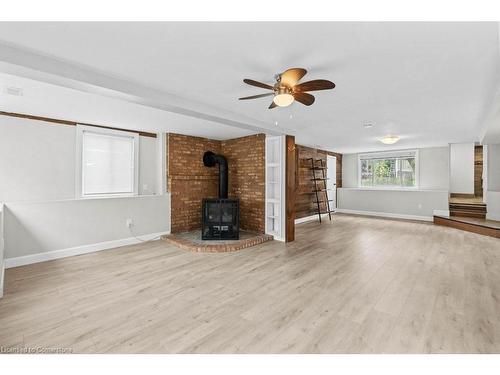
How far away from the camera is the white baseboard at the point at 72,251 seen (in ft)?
11.0

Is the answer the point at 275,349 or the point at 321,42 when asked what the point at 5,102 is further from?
the point at 275,349

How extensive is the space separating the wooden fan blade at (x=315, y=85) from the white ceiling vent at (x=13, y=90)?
120 inches

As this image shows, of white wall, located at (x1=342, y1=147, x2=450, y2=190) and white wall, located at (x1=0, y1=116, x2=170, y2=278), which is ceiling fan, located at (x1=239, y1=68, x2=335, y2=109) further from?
white wall, located at (x1=342, y1=147, x2=450, y2=190)

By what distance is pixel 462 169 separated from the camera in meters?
7.69

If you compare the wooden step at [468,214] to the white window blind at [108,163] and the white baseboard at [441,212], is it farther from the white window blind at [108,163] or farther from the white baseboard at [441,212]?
the white window blind at [108,163]

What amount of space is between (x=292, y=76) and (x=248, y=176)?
Result: 134 inches

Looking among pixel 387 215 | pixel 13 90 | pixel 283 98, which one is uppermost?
pixel 13 90

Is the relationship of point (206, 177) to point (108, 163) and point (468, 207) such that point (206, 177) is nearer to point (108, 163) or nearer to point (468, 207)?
point (108, 163)

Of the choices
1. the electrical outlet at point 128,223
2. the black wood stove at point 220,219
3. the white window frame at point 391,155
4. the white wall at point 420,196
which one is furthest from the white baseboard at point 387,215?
the electrical outlet at point 128,223

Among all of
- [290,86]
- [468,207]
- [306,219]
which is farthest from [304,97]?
[468,207]

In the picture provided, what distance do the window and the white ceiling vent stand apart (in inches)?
353

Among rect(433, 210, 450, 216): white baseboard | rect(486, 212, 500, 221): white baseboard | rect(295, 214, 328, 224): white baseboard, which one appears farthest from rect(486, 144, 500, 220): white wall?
rect(295, 214, 328, 224): white baseboard

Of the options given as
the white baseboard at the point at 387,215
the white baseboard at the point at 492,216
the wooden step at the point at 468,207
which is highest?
the wooden step at the point at 468,207

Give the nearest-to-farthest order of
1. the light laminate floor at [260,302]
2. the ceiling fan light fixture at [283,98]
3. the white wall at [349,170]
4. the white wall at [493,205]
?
1. the light laminate floor at [260,302]
2. the ceiling fan light fixture at [283,98]
3. the white wall at [493,205]
4. the white wall at [349,170]
